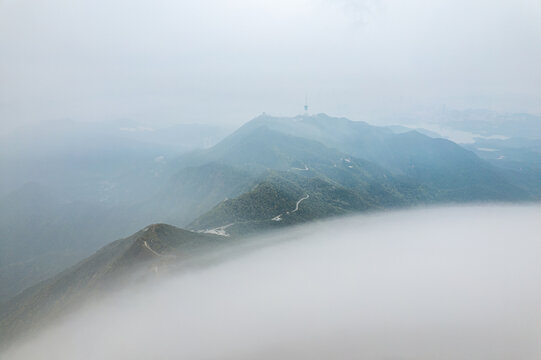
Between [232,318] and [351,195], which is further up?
[351,195]


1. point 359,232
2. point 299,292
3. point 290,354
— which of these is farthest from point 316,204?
point 290,354

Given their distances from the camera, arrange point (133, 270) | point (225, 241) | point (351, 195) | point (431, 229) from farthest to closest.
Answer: point (351, 195), point (431, 229), point (225, 241), point (133, 270)

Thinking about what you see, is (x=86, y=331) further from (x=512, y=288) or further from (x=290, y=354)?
(x=512, y=288)

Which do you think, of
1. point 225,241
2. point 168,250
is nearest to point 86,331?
point 168,250

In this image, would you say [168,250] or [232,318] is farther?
[168,250]

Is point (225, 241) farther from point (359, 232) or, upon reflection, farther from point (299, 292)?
point (359, 232)

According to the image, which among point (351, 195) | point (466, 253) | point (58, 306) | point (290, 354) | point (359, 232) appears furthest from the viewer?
point (351, 195)
